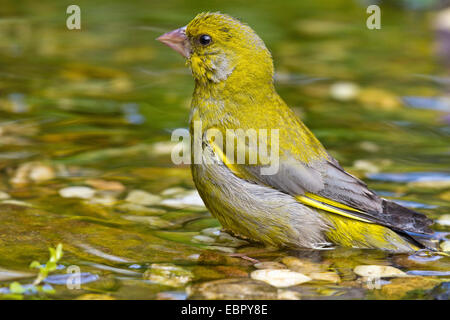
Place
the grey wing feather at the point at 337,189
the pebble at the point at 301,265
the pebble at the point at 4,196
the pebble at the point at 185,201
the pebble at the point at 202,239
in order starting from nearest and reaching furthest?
1. the pebble at the point at 301,265
2. the grey wing feather at the point at 337,189
3. the pebble at the point at 202,239
4. the pebble at the point at 4,196
5. the pebble at the point at 185,201

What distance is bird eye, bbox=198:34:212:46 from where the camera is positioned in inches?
167

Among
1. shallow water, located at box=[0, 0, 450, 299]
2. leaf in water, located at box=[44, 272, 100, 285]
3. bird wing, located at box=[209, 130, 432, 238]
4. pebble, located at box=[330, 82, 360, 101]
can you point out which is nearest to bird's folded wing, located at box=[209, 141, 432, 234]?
bird wing, located at box=[209, 130, 432, 238]

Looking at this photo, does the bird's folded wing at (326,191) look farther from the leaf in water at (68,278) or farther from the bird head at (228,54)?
the leaf in water at (68,278)

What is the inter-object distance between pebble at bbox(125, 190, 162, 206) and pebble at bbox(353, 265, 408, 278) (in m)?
1.37

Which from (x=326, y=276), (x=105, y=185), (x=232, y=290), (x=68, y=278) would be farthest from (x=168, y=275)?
(x=105, y=185)

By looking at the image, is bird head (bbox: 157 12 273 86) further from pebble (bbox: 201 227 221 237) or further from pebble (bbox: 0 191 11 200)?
pebble (bbox: 0 191 11 200)

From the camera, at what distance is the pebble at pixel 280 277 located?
11.3ft

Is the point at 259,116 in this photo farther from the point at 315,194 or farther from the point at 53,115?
the point at 53,115

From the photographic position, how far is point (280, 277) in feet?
11.5

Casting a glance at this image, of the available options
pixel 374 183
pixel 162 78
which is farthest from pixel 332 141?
pixel 162 78

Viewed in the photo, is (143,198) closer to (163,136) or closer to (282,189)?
(282,189)

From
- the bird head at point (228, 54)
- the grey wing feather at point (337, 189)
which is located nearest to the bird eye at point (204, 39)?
the bird head at point (228, 54)

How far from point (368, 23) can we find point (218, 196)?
6.16 metres

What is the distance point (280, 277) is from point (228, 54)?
133 centimetres
